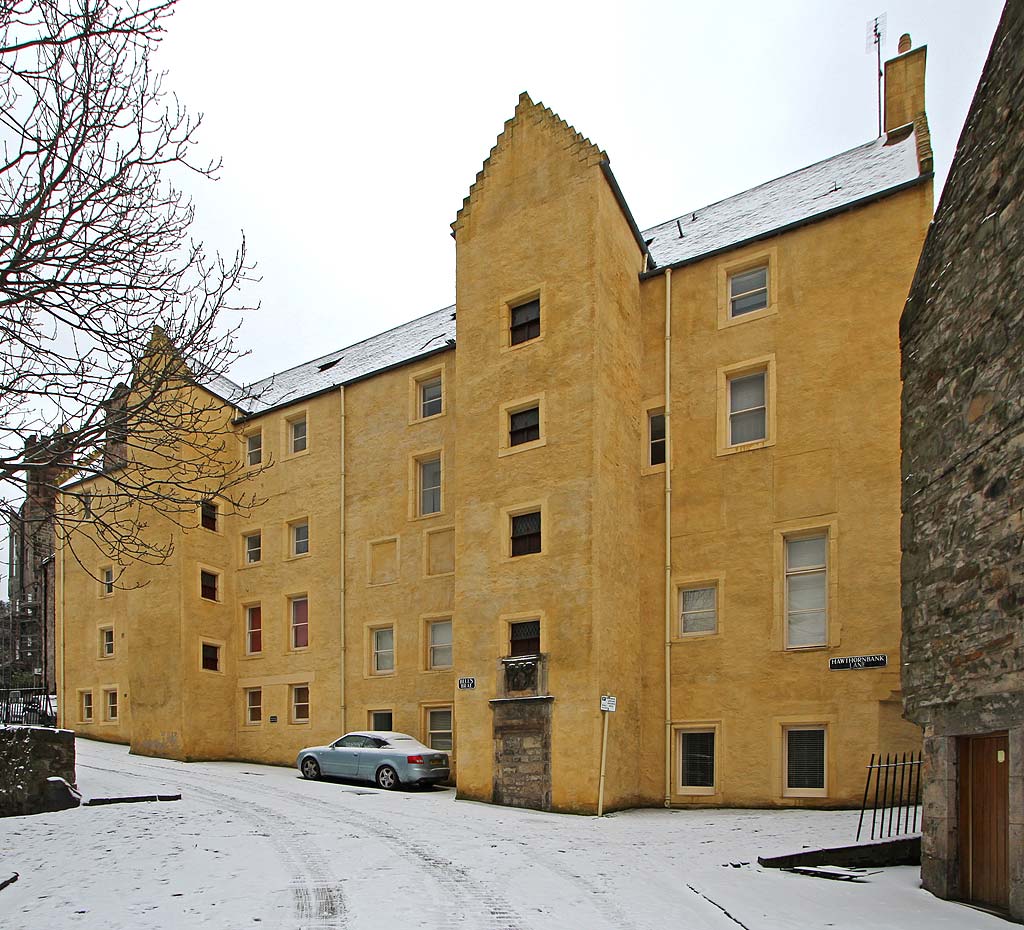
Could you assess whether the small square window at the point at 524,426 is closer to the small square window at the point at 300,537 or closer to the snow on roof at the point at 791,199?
the snow on roof at the point at 791,199

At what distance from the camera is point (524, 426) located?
2239 cm

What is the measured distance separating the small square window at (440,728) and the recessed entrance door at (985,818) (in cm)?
1620

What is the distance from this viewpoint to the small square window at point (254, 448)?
1232 inches

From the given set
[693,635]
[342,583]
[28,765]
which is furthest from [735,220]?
[28,765]

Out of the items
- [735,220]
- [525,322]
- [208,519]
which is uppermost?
[735,220]

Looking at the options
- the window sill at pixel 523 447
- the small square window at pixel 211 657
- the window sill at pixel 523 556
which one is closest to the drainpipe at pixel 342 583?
the small square window at pixel 211 657

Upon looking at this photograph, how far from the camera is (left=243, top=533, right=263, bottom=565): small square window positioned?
3092cm

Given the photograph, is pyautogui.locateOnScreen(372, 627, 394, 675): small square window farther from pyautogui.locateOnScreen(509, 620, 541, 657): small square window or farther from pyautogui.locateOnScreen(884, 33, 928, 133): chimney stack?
pyautogui.locateOnScreen(884, 33, 928, 133): chimney stack

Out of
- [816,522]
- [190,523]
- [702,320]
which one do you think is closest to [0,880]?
[816,522]

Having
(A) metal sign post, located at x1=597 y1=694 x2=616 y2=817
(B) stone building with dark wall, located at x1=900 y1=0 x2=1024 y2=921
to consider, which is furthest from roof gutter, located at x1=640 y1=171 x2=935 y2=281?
(A) metal sign post, located at x1=597 y1=694 x2=616 y2=817

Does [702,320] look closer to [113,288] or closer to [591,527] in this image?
[591,527]

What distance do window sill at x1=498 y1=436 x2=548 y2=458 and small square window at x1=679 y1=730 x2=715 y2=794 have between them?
6.99m

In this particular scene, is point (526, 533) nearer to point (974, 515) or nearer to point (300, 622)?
point (300, 622)

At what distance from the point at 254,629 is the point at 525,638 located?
42.8 ft
